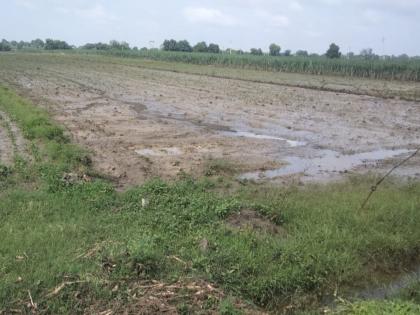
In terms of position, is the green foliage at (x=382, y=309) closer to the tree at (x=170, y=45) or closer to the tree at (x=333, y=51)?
the tree at (x=333, y=51)

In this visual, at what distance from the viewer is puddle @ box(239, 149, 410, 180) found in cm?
1000

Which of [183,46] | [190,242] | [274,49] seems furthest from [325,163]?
[183,46]

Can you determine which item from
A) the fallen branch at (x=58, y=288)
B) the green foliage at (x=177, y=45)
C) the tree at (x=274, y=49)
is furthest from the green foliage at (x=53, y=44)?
the fallen branch at (x=58, y=288)

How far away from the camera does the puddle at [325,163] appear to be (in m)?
10.0

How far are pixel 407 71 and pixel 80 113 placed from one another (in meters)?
30.5

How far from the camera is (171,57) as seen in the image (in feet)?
243

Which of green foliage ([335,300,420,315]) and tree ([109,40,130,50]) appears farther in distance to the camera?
tree ([109,40,130,50])

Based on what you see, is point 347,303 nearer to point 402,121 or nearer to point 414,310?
point 414,310

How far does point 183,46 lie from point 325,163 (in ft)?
296

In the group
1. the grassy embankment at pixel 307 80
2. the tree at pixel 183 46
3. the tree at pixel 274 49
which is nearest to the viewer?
the grassy embankment at pixel 307 80

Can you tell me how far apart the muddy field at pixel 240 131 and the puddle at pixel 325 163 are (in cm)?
2

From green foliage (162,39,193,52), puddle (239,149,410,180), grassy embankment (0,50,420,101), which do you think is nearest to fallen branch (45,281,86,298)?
puddle (239,149,410,180)

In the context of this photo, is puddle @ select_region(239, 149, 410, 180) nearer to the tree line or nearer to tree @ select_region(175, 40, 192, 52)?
the tree line

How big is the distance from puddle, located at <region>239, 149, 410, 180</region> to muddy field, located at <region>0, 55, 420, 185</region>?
0.07 feet
